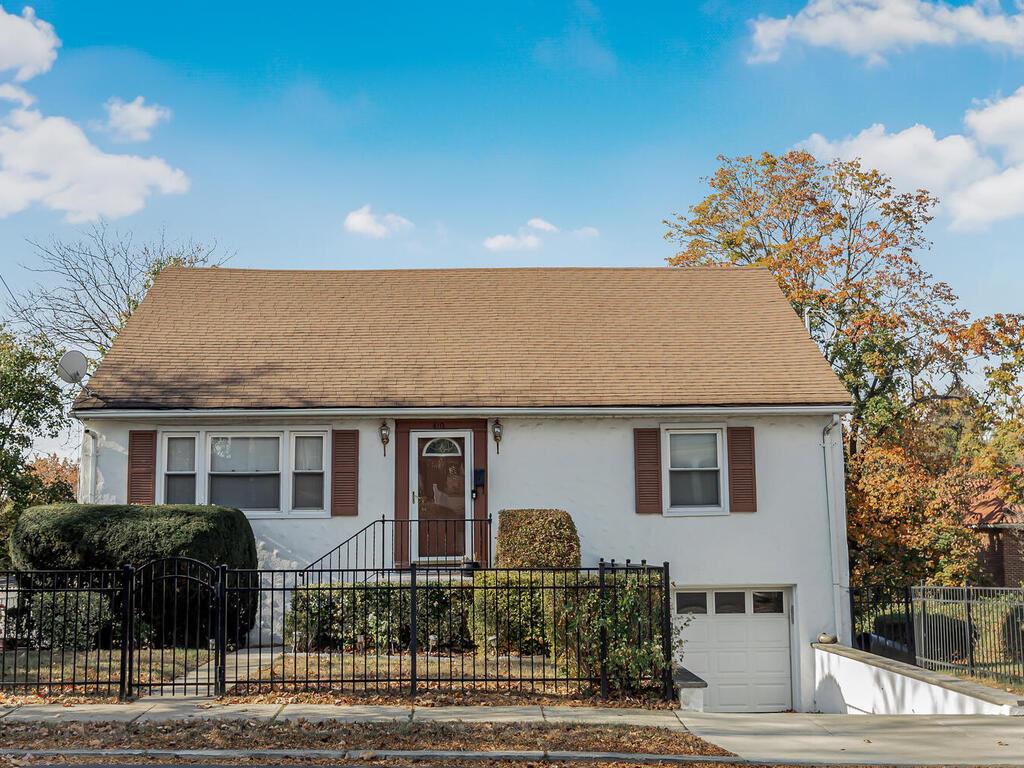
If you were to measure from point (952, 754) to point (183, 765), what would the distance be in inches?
268

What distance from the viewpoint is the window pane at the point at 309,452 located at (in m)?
17.2

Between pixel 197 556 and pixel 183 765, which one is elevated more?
pixel 197 556

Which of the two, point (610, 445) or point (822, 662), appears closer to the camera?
point (822, 662)

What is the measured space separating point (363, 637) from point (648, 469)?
5.75 m

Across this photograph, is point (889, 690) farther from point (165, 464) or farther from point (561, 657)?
point (165, 464)

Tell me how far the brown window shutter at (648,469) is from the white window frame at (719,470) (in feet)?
0.32

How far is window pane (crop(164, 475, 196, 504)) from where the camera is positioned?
17047 millimetres

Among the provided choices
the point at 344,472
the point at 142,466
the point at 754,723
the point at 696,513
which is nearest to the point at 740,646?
the point at 696,513

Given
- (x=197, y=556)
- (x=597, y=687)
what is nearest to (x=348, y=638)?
(x=197, y=556)

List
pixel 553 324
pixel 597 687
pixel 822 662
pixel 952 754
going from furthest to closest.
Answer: pixel 553 324 → pixel 822 662 → pixel 597 687 → pixel 952 754

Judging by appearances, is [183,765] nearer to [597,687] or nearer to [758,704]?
[597,687]

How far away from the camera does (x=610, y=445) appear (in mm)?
17156

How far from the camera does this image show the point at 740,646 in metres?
16.8

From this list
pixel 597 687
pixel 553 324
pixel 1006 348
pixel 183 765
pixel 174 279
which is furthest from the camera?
pixel 1006 348
